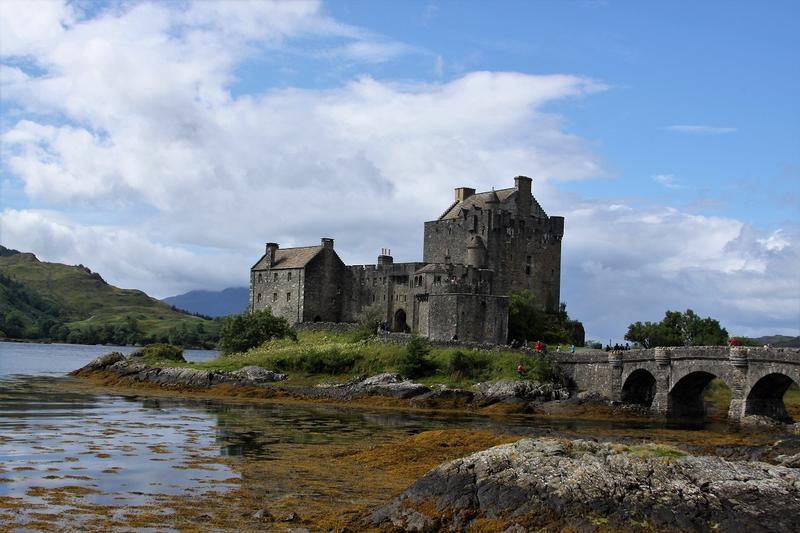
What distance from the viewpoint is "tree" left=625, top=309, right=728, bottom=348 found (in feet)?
253

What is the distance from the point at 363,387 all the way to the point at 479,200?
26488 millimetres

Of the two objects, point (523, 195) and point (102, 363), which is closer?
point (102, 363)

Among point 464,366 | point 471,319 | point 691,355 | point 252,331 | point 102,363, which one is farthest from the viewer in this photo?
point 252,331

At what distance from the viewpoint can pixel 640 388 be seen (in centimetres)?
5984

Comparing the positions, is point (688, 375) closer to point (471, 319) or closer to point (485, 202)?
point (471, 319)

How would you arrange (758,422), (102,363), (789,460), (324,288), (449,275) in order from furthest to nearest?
(324,288)
(102,363)
(449,275)
(758,422)
(789,460)

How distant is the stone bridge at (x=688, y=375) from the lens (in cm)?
4991

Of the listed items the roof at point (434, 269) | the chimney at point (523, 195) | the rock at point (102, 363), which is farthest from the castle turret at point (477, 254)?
the rock at point (102, 363)

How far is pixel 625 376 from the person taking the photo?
58625 mm

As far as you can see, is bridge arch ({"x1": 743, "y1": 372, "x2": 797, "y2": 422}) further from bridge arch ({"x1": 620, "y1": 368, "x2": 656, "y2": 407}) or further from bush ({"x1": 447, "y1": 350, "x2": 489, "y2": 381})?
bush ({"x1": 447, "y1": 350, "x2": 489, "y2": 381})

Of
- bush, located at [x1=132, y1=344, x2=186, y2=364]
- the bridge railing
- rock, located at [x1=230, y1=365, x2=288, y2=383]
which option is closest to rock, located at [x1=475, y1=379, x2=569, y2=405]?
the bridge railing

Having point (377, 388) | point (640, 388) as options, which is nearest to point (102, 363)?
point (377, 388)

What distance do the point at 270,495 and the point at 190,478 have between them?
342 centimetres

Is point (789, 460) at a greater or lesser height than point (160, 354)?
lesser
